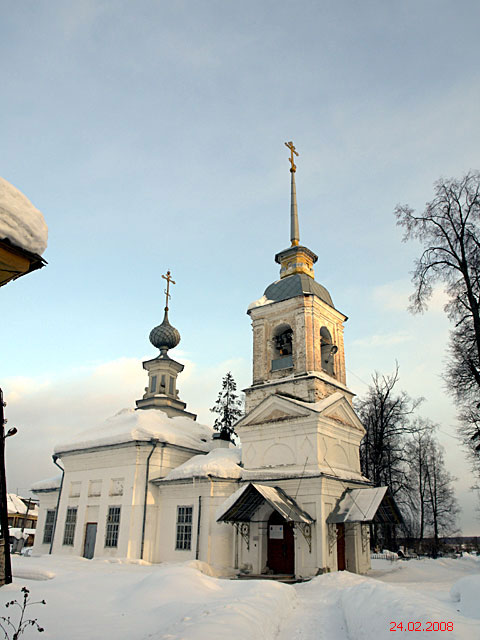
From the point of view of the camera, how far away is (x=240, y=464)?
2089 centimetres

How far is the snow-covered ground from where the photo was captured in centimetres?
659

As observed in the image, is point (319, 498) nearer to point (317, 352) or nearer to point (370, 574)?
point (370, 574)

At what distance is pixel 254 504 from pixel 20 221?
16.2 metres

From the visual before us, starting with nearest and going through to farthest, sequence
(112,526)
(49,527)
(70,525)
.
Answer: (112,526) < (70,525) < (49,527)

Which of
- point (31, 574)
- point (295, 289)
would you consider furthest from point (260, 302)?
point (31, 574)

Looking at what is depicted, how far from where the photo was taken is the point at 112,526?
69.8ft

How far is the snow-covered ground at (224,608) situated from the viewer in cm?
659

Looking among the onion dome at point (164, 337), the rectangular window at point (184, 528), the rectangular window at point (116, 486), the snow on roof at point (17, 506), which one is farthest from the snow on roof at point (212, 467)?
the snow on roof at point (17, 506)

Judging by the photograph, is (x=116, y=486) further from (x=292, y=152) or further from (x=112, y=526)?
(x=292, y=152)

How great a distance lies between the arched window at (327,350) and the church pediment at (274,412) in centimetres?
337

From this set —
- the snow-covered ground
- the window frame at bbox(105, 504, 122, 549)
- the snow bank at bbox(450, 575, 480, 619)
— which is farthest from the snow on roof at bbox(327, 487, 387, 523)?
the window frame at bbox(105, 504, 122, 549)

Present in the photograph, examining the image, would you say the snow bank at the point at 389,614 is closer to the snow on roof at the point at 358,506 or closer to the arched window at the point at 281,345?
the snow on roof at the point at 358,506

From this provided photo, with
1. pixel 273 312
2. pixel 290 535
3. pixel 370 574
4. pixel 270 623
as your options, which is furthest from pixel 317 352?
pixel 270 623

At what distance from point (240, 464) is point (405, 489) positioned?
551 inches
